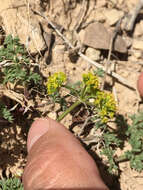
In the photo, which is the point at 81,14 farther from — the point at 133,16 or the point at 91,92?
the point at 91,92

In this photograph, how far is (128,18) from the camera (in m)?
4.67

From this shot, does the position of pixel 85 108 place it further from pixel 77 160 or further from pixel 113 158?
pixel 77 160

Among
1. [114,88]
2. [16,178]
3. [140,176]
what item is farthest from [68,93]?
[140,176]

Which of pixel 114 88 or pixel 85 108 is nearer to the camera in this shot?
pixel 85 108

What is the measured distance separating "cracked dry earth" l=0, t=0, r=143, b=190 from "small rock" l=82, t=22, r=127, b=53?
0.05 feet

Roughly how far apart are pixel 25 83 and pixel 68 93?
61 cm

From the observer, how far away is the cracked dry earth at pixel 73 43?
11.6ft

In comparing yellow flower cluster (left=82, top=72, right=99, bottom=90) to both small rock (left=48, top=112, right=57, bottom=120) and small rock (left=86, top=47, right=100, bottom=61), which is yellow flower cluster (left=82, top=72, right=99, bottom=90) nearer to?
small rock (left=48, top=112, right=57, bottom=120)

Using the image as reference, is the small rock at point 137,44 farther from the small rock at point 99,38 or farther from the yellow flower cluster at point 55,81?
the yellow flower cluster at point 55,81

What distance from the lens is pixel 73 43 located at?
422 centimetres

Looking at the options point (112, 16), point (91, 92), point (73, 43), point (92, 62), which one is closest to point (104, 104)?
point (91, 92)

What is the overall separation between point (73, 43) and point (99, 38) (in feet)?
1.43

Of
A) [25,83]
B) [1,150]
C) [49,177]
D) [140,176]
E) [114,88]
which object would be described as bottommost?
[140,176]

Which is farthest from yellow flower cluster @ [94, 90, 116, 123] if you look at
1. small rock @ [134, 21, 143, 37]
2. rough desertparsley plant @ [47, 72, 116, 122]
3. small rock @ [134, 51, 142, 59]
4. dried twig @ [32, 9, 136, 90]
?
small rock @ [134, 21, 143, 37]
